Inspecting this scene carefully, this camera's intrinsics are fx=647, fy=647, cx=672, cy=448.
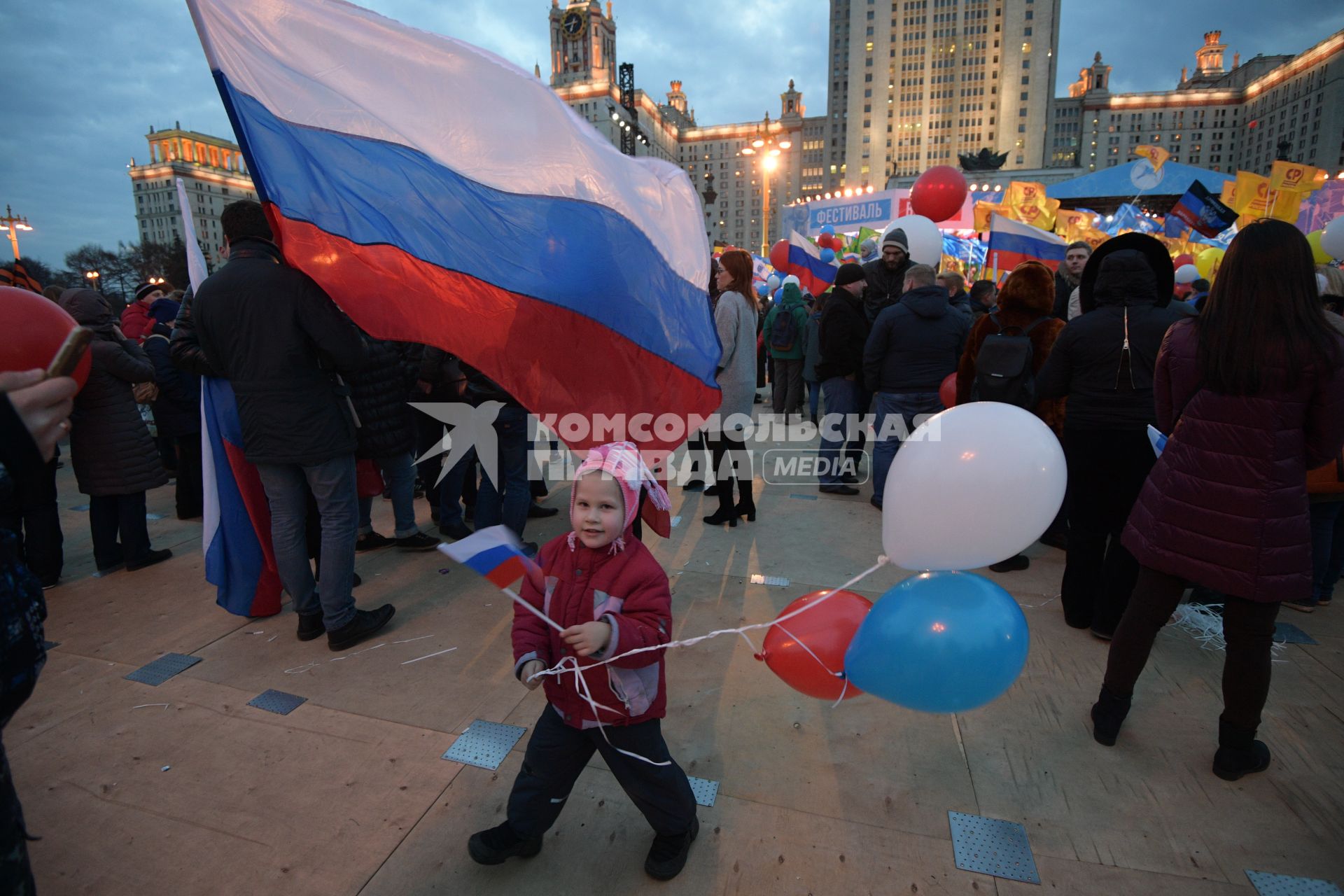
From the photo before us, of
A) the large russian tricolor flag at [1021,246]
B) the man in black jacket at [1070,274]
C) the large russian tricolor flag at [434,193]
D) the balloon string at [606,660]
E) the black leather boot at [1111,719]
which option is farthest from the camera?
the large russian tricolor flag at [1021,246]

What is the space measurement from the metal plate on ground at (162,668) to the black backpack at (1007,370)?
443 centimetres

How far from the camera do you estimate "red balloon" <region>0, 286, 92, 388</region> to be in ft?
4.11

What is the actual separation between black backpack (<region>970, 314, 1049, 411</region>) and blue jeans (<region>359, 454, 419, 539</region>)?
3665mm

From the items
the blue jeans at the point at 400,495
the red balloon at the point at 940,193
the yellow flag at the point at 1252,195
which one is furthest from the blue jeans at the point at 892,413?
the yellow flag at the point at 1252,195

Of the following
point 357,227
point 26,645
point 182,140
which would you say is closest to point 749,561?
point 357,227

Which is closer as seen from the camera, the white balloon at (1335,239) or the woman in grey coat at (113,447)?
the woman in grey coat at (113,447)

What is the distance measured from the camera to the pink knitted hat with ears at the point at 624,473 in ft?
5.90

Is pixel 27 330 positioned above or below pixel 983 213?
below

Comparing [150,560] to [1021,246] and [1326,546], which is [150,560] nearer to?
[1326,546]

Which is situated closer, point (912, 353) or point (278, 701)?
point (278, 701)

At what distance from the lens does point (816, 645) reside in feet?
6.12

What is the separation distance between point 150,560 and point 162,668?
5.28ft

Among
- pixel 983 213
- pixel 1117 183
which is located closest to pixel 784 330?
pixel 983 213

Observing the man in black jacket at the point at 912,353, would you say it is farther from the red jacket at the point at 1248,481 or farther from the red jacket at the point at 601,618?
the red jacket at the point at 601,618
